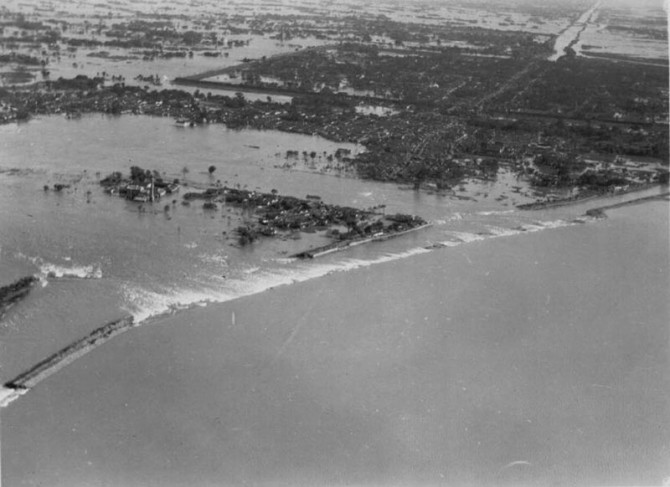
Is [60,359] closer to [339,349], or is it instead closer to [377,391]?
[339,349]

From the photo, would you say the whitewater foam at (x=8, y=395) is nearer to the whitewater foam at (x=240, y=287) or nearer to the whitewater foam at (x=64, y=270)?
the whitewater foam at (x=240, y=287)

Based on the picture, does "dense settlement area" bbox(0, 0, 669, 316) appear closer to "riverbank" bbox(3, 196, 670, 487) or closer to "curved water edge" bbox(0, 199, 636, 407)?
"curved water edge" bbox(0, 199, 636, 407)

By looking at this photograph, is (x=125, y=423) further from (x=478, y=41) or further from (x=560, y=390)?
(x=478, y=41)

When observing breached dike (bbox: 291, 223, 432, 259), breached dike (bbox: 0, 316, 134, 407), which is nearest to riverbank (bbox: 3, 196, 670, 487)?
breached dike (bbox: 0, 316, 134, 407)

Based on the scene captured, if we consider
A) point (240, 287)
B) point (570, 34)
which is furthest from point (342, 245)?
point (570, 34)

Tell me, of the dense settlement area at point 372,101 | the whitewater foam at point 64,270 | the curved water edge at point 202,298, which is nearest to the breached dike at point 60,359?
the curved water edge at point 202,298
